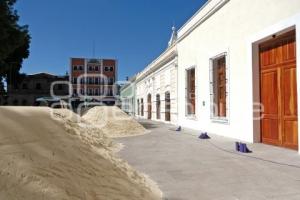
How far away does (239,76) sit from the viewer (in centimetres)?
1148

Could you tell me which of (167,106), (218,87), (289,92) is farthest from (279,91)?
(167,106)

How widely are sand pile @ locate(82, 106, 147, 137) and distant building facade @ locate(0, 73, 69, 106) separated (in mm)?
53982

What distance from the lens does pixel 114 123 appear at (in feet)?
55.2

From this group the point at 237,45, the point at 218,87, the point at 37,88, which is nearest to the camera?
the point at 237,45

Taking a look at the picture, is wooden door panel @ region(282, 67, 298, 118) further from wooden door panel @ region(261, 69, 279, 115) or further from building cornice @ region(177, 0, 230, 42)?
building cornice @ region(177, 0, 230, 42)

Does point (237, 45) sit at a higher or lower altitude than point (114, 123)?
higher

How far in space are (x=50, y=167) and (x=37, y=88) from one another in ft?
235

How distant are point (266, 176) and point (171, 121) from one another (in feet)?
55.7

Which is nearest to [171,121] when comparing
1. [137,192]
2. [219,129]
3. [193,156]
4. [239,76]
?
[219,129]

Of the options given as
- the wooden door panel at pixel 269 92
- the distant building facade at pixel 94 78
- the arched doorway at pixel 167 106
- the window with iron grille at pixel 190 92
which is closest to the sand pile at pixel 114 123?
the window with iron grille at pixel 190 92

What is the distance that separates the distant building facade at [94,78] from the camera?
232 ft

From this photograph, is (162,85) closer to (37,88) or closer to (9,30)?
(9,30)

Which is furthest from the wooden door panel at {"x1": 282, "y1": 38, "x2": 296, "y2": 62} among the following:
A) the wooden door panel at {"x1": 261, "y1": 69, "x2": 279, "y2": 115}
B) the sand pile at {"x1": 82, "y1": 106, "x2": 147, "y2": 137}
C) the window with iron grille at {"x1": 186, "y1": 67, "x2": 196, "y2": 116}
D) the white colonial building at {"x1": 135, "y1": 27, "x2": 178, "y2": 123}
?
the white colonial building at {"x1": 135, "y1": 27, "x2": 178, "y2": 123}

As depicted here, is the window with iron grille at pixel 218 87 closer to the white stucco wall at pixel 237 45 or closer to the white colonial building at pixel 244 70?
the white colonial building at pixel 244 70
